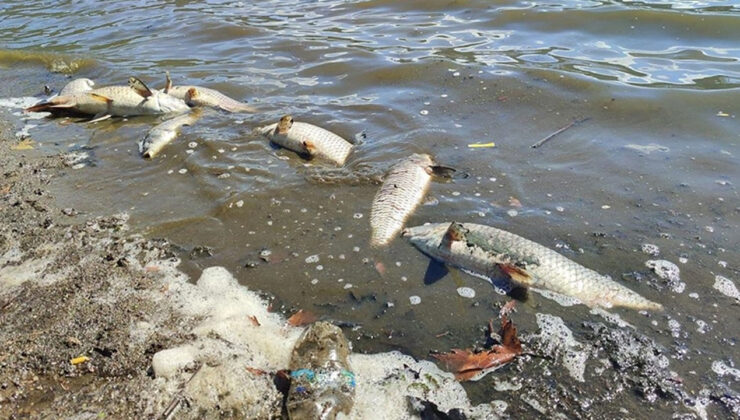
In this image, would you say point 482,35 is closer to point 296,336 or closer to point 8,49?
point 296,336

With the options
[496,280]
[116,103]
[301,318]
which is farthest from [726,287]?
[116,103]

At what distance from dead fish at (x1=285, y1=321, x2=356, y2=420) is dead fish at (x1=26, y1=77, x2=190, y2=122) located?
17.9 ft

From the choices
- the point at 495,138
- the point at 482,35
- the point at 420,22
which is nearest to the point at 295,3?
the point at 420,22

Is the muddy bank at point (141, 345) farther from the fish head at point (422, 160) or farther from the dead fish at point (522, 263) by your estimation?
the fish head at point (422, 160)

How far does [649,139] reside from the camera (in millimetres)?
6477

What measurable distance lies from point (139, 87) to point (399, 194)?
4.62m

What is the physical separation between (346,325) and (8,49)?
12550 millimetres

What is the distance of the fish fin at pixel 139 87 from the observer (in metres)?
7.55

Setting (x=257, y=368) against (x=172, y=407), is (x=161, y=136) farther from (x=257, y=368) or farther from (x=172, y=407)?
(x=172, y=407)

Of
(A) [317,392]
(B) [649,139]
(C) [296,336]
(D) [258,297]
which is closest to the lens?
(A) [317,392]

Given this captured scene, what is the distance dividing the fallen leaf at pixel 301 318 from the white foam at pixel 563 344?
5.48 feet

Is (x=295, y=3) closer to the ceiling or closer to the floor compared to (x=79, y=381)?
closer to the ceiling

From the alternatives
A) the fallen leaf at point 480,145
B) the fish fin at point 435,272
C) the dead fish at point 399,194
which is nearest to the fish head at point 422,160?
the dead fish at point 399,194

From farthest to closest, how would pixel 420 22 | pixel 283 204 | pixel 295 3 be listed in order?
1. pixel 295 3
2. pixel 420 22
3. pixel 283 204
